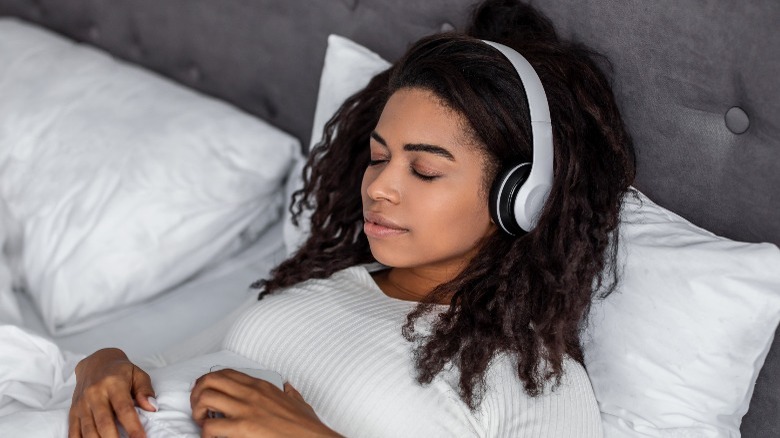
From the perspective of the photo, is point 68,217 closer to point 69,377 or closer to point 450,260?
Result: point 69,377

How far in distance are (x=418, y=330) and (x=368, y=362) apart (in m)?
0.08

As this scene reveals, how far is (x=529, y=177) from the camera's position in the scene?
3.65ft

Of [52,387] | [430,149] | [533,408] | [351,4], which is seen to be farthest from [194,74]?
[533,408]

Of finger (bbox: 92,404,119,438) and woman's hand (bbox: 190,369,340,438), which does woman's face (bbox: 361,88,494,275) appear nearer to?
woman's hand (bbox: 190,369,340,438)

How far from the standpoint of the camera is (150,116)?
174cm

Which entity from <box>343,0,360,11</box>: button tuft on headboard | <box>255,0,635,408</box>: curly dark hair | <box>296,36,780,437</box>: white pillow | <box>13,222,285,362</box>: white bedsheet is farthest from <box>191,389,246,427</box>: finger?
<box>343,0,360,11</box>: button tuft on headboard

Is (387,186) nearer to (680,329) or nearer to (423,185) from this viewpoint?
(423,185)

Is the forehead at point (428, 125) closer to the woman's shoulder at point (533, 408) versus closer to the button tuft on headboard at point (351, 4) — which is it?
the woman's shoulder at point (533, 408)

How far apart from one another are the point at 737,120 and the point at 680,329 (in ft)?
0.94

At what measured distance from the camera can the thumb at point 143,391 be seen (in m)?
1.10

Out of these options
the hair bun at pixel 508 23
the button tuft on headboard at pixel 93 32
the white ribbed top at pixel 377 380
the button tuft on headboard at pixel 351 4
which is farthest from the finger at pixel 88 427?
the button tuft on headboard at pixel 93 32

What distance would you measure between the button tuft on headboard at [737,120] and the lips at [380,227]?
0.45 m

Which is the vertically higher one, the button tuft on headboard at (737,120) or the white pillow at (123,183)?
the button tuft on headboard at (737,120)

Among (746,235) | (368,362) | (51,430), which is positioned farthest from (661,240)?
(51,430)
